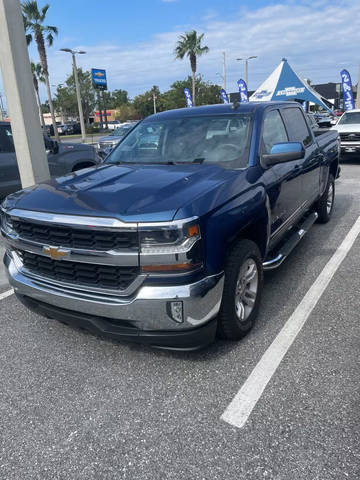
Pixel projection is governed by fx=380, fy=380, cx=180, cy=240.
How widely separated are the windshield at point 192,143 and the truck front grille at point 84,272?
137 centimetres

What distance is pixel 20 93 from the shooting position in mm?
5535

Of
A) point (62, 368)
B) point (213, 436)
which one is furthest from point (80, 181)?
point (213, 436)

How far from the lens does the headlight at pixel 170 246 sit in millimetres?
2262

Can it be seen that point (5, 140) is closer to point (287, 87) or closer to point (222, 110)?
point (222, 110)

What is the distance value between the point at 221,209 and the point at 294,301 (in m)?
1.61

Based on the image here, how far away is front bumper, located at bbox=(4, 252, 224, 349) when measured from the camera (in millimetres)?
2344

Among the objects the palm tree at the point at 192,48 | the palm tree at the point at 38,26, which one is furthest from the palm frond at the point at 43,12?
the palm tree at the point at 192,48

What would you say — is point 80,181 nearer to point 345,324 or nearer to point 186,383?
point 186,383

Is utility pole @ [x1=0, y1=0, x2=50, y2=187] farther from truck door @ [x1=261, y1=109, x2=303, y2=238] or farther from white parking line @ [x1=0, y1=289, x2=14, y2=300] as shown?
truck door @ [x1=261, y1=109, x2=303, y2=238]

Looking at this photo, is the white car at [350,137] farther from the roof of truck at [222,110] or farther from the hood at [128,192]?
the hood at [128,192]

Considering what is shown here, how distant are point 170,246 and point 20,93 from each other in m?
4.51

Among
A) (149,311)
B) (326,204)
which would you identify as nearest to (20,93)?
(149,311)

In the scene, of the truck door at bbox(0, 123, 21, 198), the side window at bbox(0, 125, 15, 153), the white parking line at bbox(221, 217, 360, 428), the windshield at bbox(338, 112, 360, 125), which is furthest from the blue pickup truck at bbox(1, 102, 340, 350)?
the windshield at bbox(338, 112, 360, 125)

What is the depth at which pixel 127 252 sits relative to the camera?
2.34 metres
